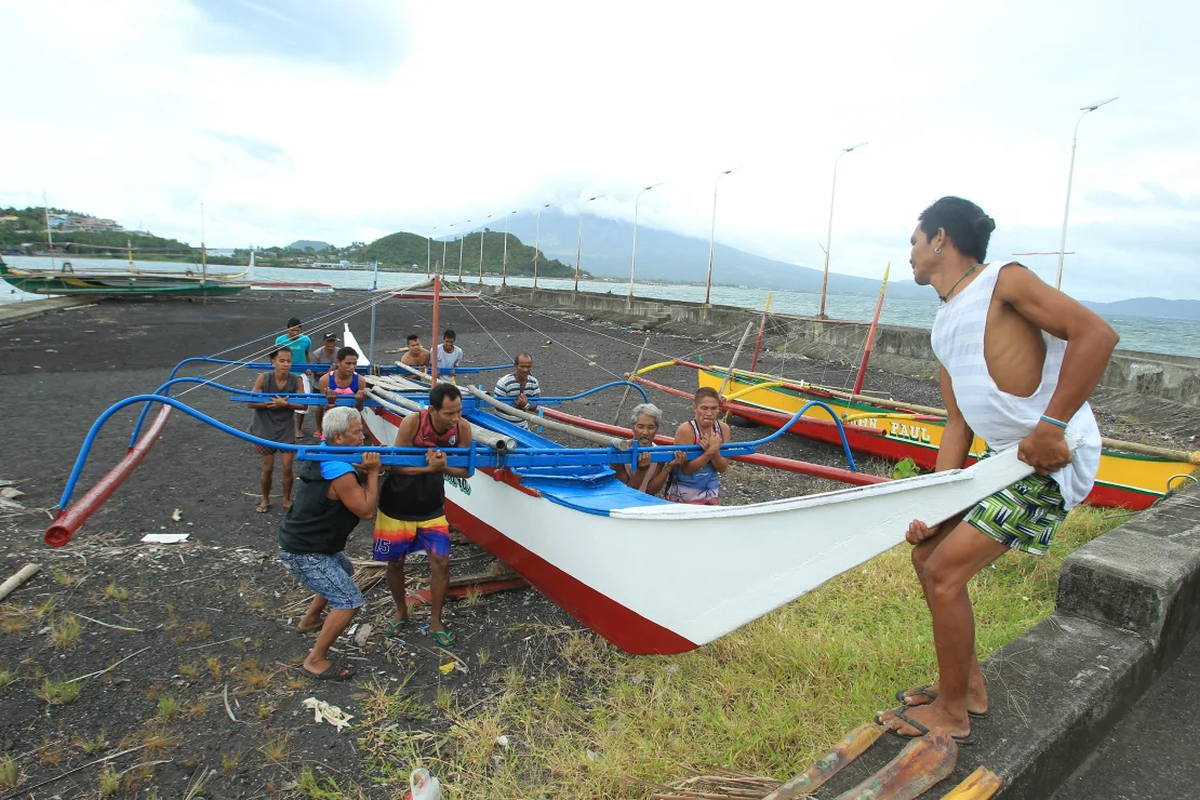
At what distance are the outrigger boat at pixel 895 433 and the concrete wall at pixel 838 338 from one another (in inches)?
156

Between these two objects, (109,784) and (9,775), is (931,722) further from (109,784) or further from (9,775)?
(9,775)

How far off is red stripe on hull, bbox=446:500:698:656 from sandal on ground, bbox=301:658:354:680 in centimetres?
134

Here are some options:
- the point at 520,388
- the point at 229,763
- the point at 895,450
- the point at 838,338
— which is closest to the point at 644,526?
the point at 229,763

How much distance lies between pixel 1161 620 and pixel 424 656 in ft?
12.9

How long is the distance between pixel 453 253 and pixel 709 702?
299ft

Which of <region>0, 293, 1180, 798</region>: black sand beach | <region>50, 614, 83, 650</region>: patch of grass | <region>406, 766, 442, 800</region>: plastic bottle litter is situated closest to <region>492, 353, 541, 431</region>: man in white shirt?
<region>0, 293, 1180, 798</region>: black sand beach

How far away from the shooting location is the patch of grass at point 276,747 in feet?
10.9

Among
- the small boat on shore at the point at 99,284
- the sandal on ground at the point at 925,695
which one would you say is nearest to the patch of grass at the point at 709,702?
the sandal on ground at the point at 925,695

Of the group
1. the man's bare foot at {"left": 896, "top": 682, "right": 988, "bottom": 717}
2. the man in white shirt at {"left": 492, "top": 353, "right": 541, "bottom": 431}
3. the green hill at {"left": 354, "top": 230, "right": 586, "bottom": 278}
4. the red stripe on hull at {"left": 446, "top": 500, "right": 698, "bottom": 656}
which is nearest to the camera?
the man's bare foot at {"left": 896, "top": 682, "right": 988, "bottom": 717}

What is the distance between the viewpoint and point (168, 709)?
3.59m

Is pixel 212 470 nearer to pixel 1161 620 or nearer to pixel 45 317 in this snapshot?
pixel 1161 620

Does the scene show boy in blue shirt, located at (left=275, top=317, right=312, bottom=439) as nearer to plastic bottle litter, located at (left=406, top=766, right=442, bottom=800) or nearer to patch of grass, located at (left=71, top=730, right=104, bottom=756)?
patch of grass, located at (left=71, top=730, right=104, bottom=756)

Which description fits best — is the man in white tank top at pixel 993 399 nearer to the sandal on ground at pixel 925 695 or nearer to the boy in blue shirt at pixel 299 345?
the sandal on ground at pixel 925 695

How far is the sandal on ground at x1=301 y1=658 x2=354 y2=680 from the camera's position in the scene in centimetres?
399
